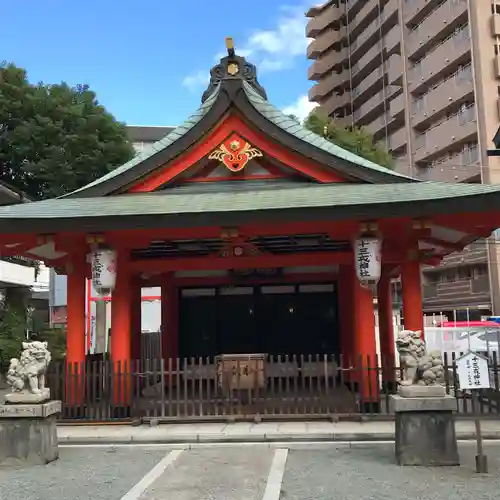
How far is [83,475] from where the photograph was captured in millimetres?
7734

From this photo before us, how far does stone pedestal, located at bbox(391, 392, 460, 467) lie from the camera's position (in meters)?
7.80

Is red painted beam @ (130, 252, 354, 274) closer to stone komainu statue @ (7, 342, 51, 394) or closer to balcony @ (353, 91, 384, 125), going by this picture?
stone komainu statue @ (7, 342, 51, 394)

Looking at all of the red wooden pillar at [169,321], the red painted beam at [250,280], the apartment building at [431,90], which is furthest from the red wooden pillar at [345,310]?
the apartment building at [431,90]

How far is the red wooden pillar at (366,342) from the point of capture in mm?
11305

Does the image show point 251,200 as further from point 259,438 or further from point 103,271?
point 259,438

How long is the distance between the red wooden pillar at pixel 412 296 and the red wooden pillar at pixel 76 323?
22.2 ft

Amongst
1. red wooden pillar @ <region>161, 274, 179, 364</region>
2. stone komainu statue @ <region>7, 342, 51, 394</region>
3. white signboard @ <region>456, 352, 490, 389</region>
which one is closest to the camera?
white signboard @ <region>456, 352, 490, 389</region>

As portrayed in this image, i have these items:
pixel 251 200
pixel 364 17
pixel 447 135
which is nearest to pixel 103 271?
pixel 251 200

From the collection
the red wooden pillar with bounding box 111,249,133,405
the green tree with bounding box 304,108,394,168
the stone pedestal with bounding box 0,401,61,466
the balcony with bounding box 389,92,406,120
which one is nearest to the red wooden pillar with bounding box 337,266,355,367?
the red wooden pillar with bounding box 111,249,133,405

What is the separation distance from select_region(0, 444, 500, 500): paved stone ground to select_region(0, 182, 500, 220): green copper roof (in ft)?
13.8

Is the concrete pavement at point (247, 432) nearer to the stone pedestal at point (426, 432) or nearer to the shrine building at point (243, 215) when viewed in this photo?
the shrine building at point (243, 215)

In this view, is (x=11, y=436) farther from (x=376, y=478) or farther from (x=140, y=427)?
(x=376, y=478)

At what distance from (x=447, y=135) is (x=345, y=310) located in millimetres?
28617

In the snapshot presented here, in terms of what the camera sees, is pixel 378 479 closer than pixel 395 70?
Yes
